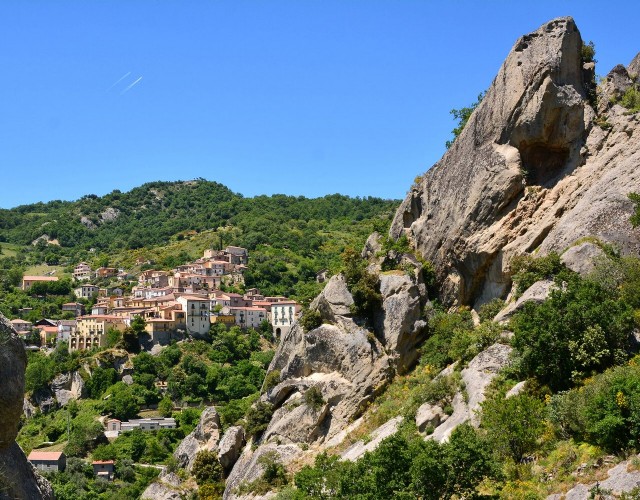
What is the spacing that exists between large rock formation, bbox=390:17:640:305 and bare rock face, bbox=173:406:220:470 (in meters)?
16.7

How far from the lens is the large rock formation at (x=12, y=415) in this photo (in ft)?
39.2

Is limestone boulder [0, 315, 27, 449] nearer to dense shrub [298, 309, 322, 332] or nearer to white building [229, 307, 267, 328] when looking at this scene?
dense shrub [298, 309, 322, 332]

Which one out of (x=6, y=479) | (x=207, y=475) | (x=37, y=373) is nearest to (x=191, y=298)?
(x=37, y=373)

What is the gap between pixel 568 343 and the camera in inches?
971

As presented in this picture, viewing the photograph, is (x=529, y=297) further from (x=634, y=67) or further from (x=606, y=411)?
(x=634, y=67)

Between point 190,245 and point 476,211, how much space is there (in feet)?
437

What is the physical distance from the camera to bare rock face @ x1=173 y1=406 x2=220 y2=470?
45.0 meters

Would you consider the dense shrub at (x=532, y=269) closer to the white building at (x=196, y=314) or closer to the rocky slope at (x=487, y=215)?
the rocky slope at (x=487, y=215)

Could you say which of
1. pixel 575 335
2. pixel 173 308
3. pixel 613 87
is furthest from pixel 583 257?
pixel 173 308

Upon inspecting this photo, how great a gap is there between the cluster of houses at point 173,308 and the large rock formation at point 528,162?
7328 cm

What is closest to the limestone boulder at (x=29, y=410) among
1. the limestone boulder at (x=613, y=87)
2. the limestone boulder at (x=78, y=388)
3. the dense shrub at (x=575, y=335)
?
the limestone boulder at (x=78, y=388)

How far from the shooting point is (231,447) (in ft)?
139

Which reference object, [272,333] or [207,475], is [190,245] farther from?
[207,475]

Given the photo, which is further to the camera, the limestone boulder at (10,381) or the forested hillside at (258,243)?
the forested hillside at (258,243)
